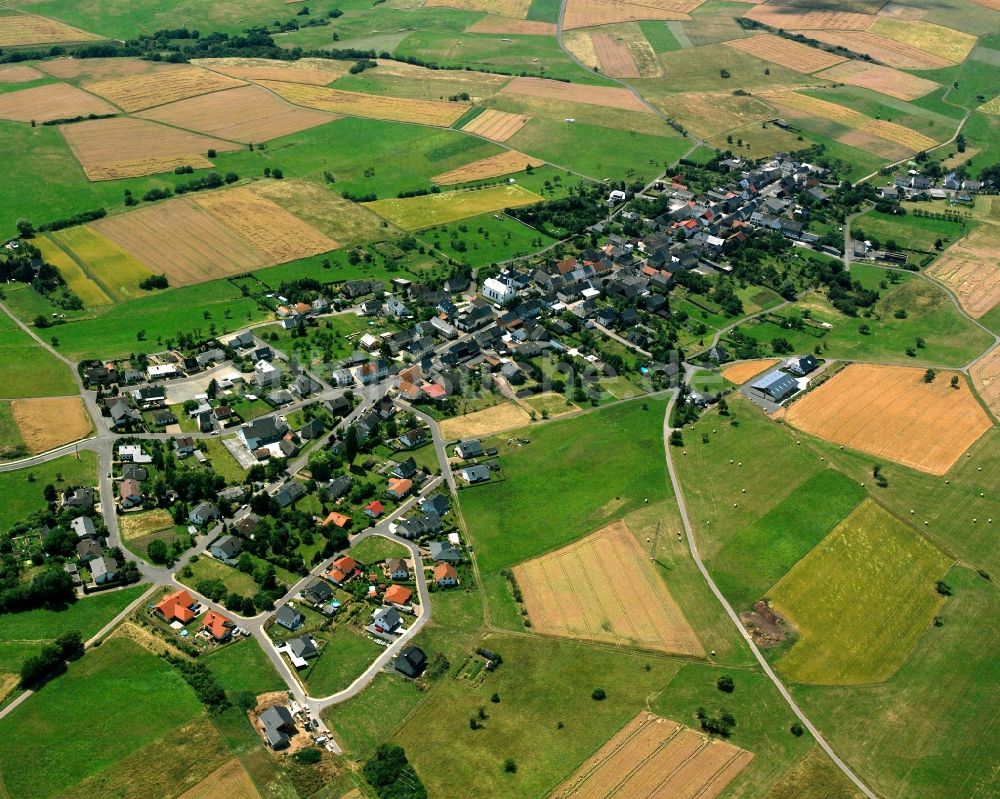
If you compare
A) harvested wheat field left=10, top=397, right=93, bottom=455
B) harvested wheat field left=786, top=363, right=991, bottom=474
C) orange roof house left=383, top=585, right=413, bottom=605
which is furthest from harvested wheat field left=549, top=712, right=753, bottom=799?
harvested wheat field left=10, top=397, right=93, bottom=455

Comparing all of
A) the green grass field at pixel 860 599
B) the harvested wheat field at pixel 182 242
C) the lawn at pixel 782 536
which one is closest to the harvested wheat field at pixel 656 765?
the green grass field at pixel 860 599

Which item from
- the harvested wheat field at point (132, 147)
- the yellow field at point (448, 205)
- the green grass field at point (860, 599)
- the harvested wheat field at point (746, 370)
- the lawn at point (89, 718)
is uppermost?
the harvested wheat field at point (132, 147)

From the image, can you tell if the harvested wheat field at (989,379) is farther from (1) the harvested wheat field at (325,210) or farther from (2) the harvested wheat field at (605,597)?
(1) the harvested wheat field at (325,210)

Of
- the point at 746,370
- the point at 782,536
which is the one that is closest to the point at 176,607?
the point at 782,536

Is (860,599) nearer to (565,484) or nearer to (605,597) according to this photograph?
(605,597)

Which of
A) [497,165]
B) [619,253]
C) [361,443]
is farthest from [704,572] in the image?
[497,165]

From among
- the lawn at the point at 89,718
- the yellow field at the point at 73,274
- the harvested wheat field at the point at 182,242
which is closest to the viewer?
the lawn at the point at 89,718

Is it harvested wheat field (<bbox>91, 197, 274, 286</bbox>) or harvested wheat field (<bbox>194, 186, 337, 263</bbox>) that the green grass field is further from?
harvested wheat field (<bbox>91, 197, 274, 286</bbox>)

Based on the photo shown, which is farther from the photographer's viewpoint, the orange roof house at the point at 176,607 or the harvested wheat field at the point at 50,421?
the harvested wheat field at the point at 50,421

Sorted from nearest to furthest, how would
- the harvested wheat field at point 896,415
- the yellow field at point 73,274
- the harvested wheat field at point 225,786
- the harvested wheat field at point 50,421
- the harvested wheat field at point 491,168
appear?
the harvested wheat field at point 225,786 < the harvested wheat field at point 50,421 < the harvested wheat field at point 896,415 < the yellow field at point 73,274 < the harvested wheat field at point 491,168
